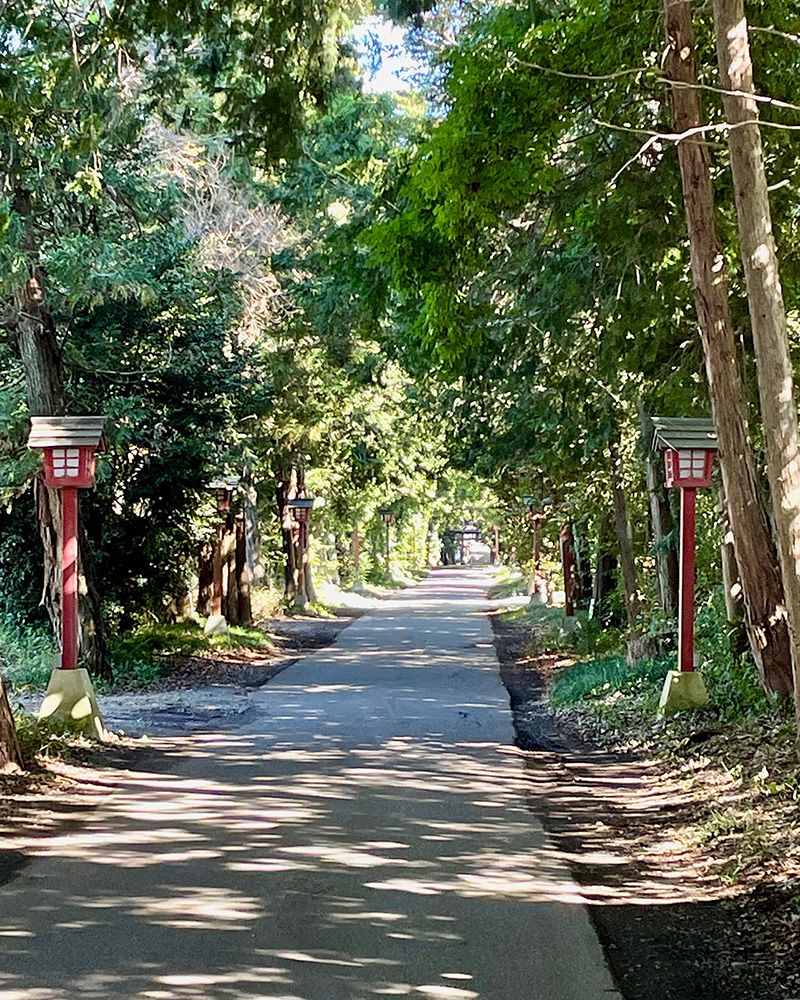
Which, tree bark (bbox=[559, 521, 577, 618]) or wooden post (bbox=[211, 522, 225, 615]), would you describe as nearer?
wooden post (bbox=[211, 522, 225, 615])

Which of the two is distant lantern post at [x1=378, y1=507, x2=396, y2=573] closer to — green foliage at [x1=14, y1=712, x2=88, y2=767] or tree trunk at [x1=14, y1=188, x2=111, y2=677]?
tree trunk at [x1=14, y1=188, x2=111, y2=677]

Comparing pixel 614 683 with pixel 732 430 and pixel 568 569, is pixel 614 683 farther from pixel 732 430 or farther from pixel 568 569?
pixel 568 569

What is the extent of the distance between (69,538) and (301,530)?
75.8 feet

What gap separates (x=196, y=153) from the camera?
23891 mm

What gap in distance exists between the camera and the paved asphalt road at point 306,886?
5.61 metres

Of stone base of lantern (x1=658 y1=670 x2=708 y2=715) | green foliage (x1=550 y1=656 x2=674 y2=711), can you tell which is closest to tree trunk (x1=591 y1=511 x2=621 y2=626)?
green foliage (x1=550 y1=656 x2=674 y2=711)

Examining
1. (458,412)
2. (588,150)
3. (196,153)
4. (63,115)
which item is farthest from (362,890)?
(196,153)

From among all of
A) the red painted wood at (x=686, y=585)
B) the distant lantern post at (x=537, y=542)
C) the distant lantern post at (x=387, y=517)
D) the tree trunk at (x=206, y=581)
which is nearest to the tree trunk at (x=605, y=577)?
the distant lantern post at (x=537, y=542)

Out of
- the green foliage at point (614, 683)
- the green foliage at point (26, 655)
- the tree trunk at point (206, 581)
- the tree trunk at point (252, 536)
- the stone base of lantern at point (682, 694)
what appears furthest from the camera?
the tree trunk at point (252, 536)

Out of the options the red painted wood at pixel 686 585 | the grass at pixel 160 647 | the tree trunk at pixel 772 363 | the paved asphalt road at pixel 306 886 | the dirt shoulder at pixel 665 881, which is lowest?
the dirt shoulder at pixel 665 881

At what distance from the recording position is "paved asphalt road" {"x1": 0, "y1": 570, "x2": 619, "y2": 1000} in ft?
18.4

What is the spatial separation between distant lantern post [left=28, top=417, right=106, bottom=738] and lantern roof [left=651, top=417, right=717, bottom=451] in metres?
5.80

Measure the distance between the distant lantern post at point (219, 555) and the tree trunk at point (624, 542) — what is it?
23.6ft

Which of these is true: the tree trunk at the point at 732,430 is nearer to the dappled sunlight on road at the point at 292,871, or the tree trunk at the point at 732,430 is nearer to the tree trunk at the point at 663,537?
the dappled sunlight on road at the point at 292,871
